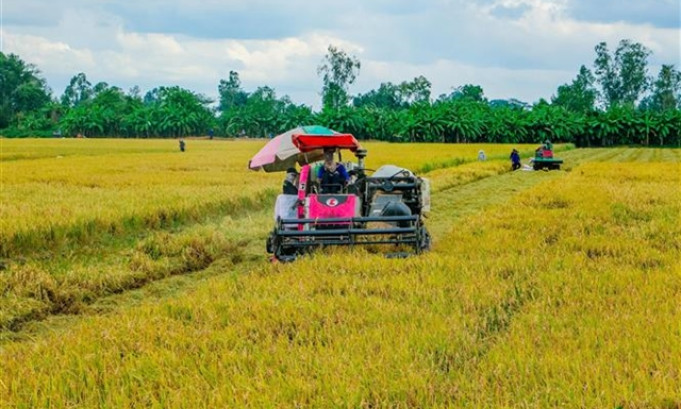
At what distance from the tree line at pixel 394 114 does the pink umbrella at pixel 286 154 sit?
5657cm

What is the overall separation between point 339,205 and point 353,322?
333 centimetres

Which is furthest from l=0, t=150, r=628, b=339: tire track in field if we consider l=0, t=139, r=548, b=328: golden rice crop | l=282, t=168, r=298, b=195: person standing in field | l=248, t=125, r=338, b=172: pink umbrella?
l=248, t=125, r=338, b=172: pink umbrella

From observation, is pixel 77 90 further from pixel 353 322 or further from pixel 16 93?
pixel 353 322

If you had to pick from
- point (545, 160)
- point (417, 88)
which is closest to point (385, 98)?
point (417, 88)

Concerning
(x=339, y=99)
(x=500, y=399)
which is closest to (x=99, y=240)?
(x=500, y=399)

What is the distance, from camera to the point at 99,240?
9430 mm

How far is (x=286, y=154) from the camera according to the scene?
8438mm

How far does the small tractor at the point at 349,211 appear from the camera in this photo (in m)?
7.64

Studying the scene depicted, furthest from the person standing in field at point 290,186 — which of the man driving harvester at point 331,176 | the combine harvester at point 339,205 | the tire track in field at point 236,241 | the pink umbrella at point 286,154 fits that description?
the tire track in field at point 236,241

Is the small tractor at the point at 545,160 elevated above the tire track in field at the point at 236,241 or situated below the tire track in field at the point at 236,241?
above

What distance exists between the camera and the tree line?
62.8 meters

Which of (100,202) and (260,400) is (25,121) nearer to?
(100,202)

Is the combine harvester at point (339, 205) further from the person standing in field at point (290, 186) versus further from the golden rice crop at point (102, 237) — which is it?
the golden rice crop at point (102, 237)

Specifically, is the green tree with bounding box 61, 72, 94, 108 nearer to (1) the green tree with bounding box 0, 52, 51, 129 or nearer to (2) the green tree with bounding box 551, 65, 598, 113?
(1) the green tree with bounding box 0, 52, 51, 129
